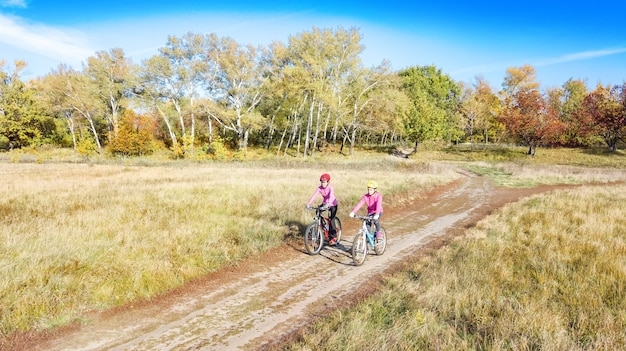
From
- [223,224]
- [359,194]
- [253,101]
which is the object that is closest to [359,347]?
[223,224]

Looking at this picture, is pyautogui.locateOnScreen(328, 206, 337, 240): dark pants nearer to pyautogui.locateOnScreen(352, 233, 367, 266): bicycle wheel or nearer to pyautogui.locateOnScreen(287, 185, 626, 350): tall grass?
pyautogui.locateOnScreen(352, 233, 367, 266): bicycle wheel

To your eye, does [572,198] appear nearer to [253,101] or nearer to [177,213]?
[177,213]

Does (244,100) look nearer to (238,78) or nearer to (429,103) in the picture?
(238,78)

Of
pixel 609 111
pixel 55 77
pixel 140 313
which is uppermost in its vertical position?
pixel 55 77

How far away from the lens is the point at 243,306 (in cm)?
621

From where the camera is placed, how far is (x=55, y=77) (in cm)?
4747

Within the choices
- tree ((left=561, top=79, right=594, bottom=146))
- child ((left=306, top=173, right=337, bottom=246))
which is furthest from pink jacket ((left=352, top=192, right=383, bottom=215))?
tree ((left=561, top=79, right=594, bottom=146))

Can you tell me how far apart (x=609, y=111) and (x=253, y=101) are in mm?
53983

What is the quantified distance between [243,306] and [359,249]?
3285 millimetres

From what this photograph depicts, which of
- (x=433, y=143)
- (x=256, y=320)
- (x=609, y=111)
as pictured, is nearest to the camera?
(x=256, y=320)

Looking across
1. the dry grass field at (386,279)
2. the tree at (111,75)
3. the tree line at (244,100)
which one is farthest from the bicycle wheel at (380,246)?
the tree at (111,75)

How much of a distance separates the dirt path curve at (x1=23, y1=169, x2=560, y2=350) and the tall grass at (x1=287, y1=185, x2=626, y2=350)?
0.74 m

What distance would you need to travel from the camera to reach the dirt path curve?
5.10 m

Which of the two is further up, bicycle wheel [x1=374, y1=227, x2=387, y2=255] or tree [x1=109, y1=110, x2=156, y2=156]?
tree [x1=109, y1=110, x2=156, y2=156]
